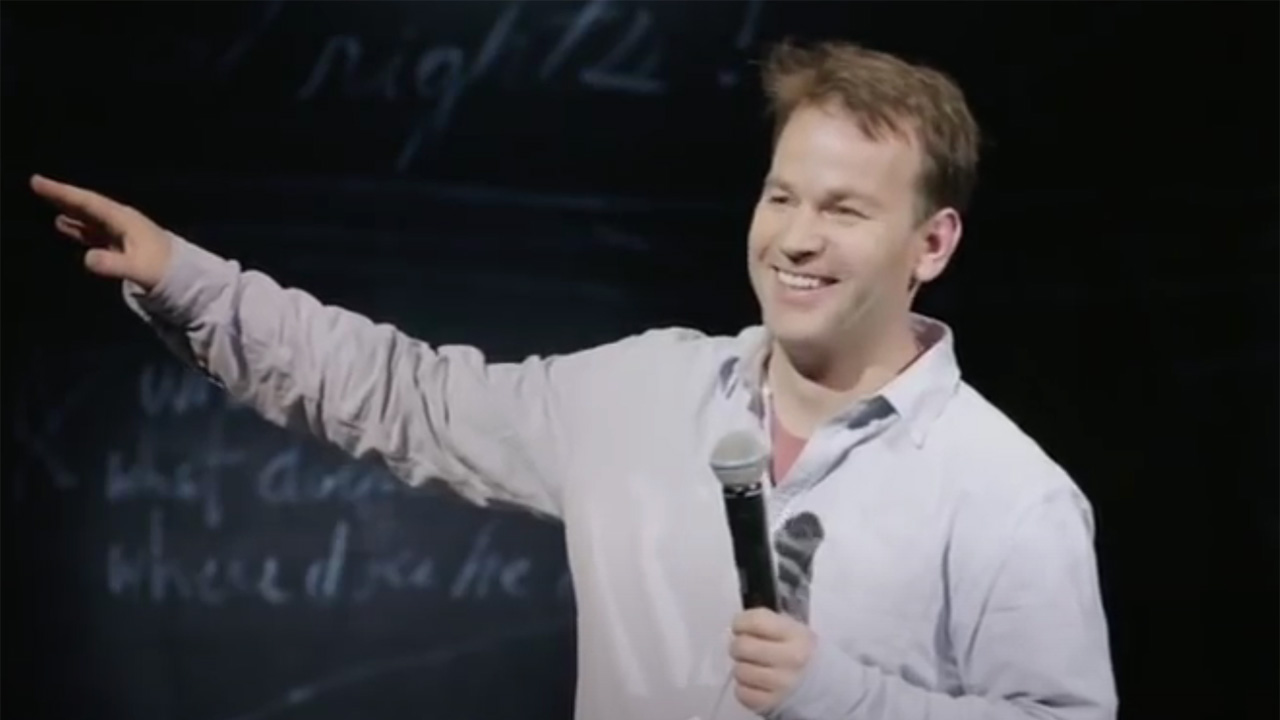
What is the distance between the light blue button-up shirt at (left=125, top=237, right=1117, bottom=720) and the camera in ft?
4.41

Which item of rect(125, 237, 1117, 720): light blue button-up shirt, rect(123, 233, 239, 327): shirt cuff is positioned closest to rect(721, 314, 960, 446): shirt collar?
rect(125, 237, 1117, 720): light blue button-up shirt

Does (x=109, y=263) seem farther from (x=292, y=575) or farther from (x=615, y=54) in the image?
(x=615, y=54)

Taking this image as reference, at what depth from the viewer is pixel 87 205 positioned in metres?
1.42

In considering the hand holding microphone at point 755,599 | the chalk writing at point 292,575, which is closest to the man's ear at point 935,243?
the hand holding microphone at point 755,599

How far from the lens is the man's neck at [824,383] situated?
4.58ft

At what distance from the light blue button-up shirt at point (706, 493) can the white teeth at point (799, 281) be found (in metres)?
0.07

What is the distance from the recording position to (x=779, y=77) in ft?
4.99

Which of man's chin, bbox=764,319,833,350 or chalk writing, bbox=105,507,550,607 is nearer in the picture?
man's chin, bbox=764,319,833,350

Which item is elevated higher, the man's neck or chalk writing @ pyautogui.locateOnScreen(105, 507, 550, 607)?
the man's neck

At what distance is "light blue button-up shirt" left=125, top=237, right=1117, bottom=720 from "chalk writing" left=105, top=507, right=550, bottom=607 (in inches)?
3.4

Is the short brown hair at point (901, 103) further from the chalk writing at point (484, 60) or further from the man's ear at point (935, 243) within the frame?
the chalk writing at point (484, 60)

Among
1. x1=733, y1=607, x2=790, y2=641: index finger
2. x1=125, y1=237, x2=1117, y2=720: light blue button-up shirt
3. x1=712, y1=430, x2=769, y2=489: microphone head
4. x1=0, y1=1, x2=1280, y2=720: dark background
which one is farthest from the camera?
x1=0, y1=1, x2=1280, y2=720: dark background

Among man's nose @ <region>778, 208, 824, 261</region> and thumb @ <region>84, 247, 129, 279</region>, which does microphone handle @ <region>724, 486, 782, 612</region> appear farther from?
thumb @ <region>84, 247, 129, 279</region>

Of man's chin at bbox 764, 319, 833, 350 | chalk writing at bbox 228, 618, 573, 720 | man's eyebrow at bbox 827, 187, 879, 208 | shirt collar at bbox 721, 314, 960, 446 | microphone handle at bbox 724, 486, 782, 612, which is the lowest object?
chalk writing at bbox 228, 618, 573, 720
